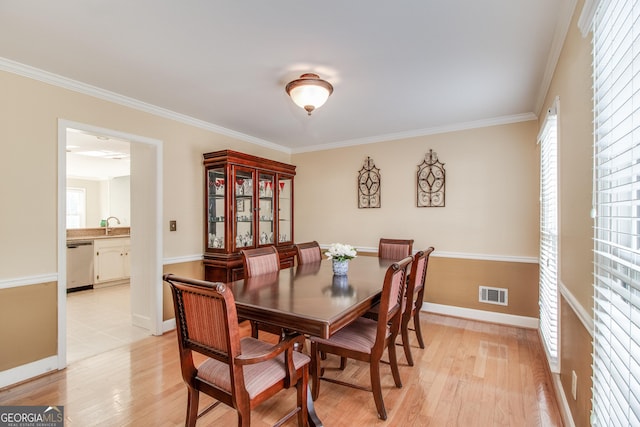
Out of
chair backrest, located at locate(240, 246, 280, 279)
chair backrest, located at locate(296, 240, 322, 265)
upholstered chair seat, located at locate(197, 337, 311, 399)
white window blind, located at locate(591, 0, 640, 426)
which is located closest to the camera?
white window blind, located at locate(591, 0, 640, 426)

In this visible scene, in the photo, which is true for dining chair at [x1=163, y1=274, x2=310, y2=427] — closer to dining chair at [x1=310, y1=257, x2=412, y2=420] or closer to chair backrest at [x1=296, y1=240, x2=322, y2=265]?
dining chair at [x1=310, y1=257, x2=412, y2=420]

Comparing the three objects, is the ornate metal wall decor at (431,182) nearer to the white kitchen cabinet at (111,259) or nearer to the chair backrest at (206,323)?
the chair backrest at (206,323)

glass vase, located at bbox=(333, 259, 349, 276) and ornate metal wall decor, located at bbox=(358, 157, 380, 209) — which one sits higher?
ornate metal wall decor, located at bbox=(358, 157, 380, 209)

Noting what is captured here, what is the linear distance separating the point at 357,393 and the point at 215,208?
104 inches

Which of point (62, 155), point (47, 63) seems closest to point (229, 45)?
point (47, 63)

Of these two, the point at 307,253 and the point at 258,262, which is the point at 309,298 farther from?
the point at 307,253

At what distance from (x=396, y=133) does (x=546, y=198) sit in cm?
208

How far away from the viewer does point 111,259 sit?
223 inches

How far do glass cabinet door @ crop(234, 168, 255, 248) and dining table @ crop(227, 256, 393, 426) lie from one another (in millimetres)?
1302

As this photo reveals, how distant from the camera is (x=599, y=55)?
3.99 ft

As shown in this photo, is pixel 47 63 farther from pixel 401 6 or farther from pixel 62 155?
pixel 401 6

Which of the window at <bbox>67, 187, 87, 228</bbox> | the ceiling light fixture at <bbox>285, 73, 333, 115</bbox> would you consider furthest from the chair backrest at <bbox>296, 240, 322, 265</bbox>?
the window at <bbox>67, 187, 87, 228</bbox>

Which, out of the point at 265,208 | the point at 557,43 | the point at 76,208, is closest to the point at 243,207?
the point at 265,208

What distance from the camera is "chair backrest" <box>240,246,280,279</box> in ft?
8.41
